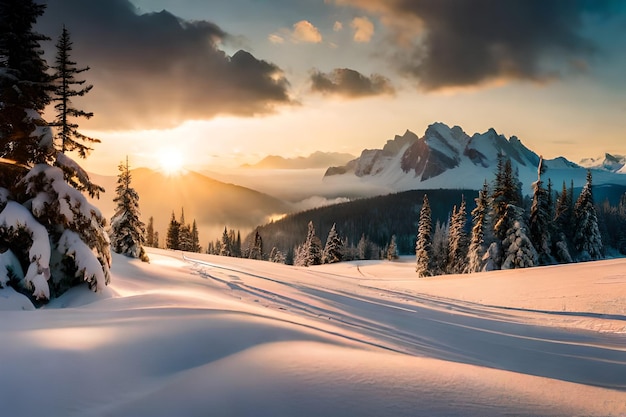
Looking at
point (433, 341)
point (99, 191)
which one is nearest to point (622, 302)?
point (433, 341)

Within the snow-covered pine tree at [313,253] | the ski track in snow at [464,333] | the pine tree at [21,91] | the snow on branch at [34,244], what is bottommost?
the snow-covered pine tree at [313,253]

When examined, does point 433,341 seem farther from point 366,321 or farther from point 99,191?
point 99,191

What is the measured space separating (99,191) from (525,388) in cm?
1371

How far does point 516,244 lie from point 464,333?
23188 mm

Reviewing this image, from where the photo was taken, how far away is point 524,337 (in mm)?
11836

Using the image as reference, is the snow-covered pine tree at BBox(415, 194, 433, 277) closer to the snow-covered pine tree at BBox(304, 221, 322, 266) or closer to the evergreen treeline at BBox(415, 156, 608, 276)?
the evergreen treeline at BBox(415, 156, 608, 276)

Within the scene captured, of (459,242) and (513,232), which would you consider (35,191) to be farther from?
(459,242)

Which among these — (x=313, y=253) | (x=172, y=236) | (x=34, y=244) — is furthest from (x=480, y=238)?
(x=172, y=236)

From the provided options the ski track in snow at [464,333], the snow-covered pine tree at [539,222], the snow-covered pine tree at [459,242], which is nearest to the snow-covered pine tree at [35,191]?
the ski track in snow at [464,333]

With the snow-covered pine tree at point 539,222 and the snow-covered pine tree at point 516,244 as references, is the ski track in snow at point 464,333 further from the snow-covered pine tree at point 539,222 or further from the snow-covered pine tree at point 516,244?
the snow-covered pine tree at point 539,222

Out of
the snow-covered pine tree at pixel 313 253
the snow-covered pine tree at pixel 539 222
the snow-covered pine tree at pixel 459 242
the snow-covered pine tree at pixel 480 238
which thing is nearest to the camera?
the snow-covered pine tree at pixel 539 222

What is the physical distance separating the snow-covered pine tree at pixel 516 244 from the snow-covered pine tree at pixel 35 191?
32.9m

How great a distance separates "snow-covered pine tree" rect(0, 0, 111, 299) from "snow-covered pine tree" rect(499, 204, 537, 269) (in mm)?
32879

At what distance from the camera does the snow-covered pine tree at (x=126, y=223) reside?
21.6 metres
